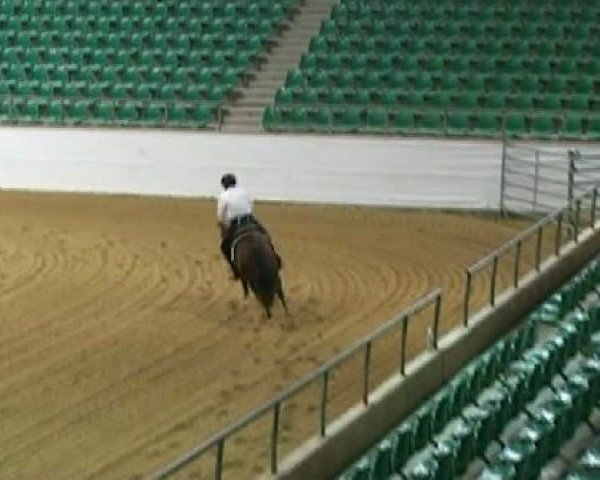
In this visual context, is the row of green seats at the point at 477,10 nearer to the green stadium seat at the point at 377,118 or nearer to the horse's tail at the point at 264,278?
the green stadium seat at the point at 377,118

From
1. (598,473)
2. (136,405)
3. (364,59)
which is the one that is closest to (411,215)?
(364,59)

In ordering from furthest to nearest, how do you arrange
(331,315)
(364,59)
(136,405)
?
(364,59) < (331,315) < (136,405)

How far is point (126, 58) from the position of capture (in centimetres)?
2473

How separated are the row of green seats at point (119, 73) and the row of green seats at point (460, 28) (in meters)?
2.70

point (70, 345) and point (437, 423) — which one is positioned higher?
point (437, 423)

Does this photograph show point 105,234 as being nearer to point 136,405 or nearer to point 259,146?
point 259,146

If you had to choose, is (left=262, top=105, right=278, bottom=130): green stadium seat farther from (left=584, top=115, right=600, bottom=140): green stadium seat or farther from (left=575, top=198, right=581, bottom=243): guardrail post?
(left=575, top=198, right=581, bottom=243): guardrail post

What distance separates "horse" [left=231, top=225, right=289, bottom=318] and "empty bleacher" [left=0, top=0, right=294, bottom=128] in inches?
374

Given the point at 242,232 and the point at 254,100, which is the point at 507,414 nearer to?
the point at 242,232

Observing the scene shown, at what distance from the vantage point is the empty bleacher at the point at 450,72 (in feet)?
69.6

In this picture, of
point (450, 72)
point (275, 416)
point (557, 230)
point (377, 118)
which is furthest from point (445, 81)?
point (275, 416)

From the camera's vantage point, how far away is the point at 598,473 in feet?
22.7

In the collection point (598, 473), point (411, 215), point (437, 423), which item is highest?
point (598, 473)

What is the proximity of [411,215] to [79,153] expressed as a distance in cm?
682
